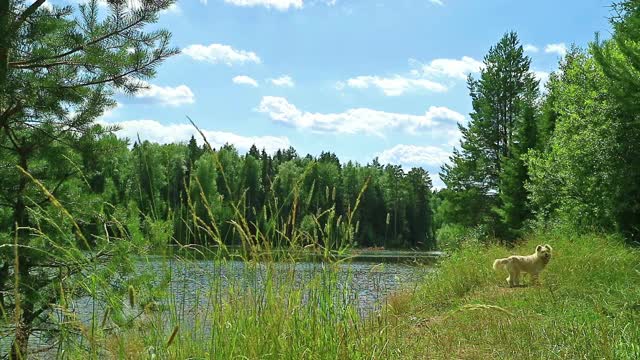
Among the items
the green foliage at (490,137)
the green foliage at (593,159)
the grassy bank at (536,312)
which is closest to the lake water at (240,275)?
the grassy bank at (536,312)

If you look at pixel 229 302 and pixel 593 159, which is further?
pixel 593 159

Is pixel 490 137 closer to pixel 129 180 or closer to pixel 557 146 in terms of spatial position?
pixel 557 146

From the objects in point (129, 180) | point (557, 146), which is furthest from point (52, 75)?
point (557, 146)

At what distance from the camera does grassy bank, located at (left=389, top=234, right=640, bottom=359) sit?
457 cm

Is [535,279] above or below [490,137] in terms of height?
below

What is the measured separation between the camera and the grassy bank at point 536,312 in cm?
457

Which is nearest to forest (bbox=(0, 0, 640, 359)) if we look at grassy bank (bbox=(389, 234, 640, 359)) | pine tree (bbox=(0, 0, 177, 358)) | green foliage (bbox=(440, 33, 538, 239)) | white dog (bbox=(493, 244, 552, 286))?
pine tree (bbox=(0, 0, 177, 358))

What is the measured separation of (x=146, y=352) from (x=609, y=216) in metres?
16.7

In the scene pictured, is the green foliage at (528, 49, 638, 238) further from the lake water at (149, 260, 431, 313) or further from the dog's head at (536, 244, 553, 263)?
the lake water at (149, 260, 431, 313)

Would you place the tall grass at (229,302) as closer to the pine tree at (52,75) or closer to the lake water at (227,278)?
the lake water at (227,278)

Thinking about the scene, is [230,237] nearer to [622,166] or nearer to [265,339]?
[265,339]

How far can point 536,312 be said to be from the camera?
749 cm

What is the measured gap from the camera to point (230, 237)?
3619 mm

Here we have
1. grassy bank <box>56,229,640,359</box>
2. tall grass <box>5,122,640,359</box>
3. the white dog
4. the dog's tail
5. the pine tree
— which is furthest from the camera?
the dog's tail
